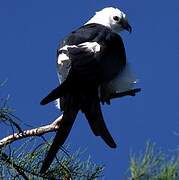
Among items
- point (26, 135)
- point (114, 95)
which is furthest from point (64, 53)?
point (26, 135)

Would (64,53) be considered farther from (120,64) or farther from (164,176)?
(164,176)

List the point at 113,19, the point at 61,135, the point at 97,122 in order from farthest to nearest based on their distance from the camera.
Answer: the point at 113,19 → the point at 97,122 → the point at 61,135

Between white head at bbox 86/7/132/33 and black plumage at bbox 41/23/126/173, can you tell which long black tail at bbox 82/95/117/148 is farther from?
white head at bbox 86/7/132/33

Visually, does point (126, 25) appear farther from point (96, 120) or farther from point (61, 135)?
point (61, 135)

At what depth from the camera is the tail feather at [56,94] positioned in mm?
1921

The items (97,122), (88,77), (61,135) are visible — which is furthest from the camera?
(88,77)

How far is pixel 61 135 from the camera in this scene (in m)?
1.95

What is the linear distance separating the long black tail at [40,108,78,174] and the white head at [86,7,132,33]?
1390mm

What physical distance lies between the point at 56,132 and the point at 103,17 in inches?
63.9

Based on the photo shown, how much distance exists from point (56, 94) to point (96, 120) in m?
0.21

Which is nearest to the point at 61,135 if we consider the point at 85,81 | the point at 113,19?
the point at 85,81

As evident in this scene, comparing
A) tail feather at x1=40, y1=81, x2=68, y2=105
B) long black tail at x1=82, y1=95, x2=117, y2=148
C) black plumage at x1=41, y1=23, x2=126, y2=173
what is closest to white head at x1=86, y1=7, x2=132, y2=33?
black plumage at x1=41, y1=23, x2=126, y2=173

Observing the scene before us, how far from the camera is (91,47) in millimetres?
2422

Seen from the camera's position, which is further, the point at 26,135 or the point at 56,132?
the point at 56,132
